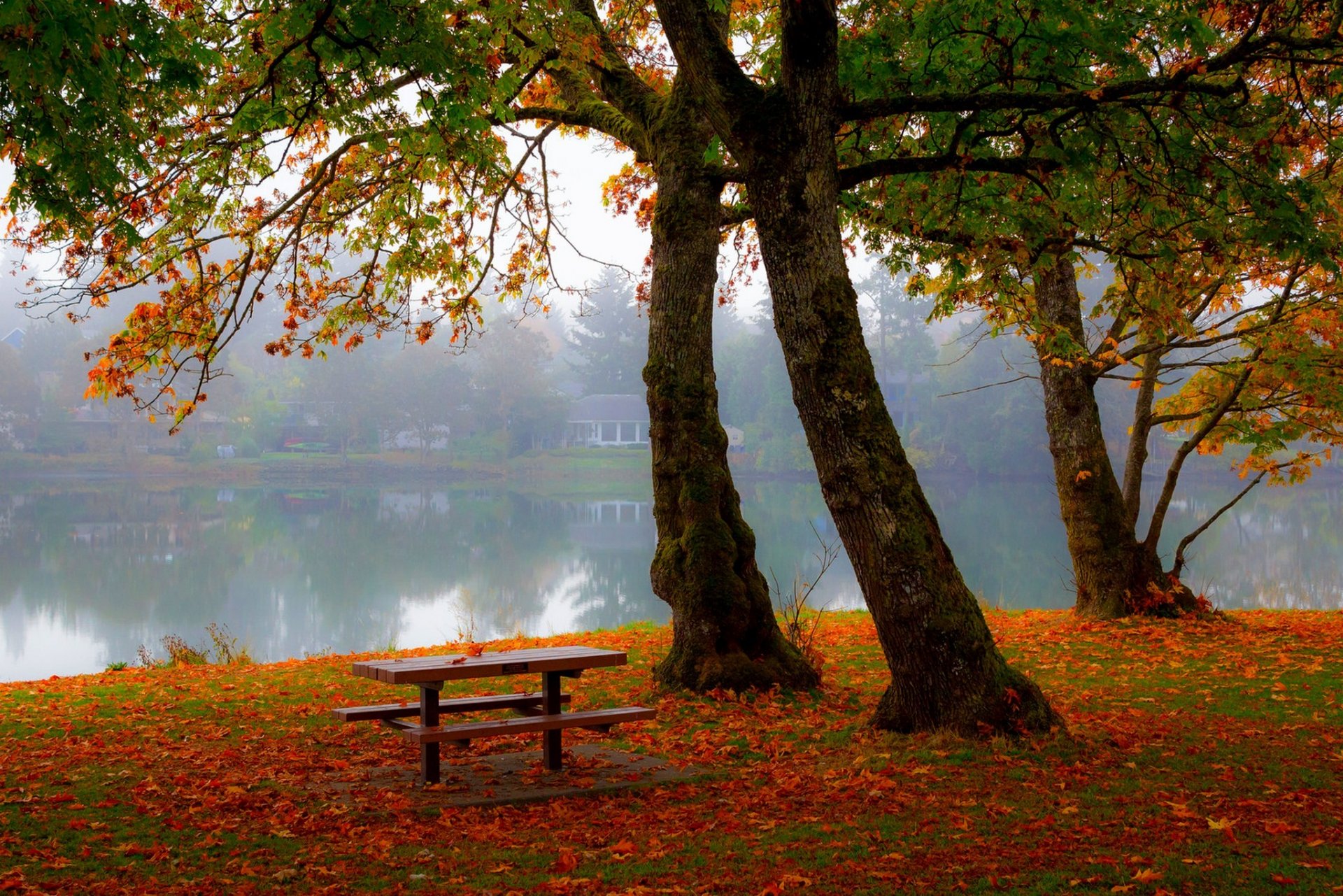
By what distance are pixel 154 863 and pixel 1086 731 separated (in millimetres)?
4946

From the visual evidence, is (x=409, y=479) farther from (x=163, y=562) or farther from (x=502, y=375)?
(x=163, y=562)

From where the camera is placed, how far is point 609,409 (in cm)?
6425

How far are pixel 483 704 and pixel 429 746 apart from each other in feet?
2.13

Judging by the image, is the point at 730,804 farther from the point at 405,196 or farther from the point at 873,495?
the point at 405,196

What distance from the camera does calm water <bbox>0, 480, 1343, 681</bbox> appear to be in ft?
86.4

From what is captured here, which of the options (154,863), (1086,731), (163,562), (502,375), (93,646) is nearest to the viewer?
(154,863)

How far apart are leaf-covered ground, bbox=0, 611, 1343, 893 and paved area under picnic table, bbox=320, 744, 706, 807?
0.24 feet

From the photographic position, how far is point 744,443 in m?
62.5

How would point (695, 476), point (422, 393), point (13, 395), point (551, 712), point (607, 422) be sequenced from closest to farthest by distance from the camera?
point (551, 712) → point (695, 476) → point (13, 395) → point (422, 393) → point (607, 422)

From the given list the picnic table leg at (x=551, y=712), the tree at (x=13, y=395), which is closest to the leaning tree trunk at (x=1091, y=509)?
the picnic table leg at (x=551, y=712)

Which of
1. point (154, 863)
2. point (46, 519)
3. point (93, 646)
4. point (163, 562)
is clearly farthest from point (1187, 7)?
point (46, 519)

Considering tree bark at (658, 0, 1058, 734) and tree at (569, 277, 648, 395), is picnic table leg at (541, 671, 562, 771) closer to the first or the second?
tree bark at (658, 0, 1058, 734)

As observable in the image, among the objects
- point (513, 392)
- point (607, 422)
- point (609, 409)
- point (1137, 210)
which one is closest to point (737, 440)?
point (607, 422)

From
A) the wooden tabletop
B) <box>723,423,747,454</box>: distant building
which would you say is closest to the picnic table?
the wooden tabletop
